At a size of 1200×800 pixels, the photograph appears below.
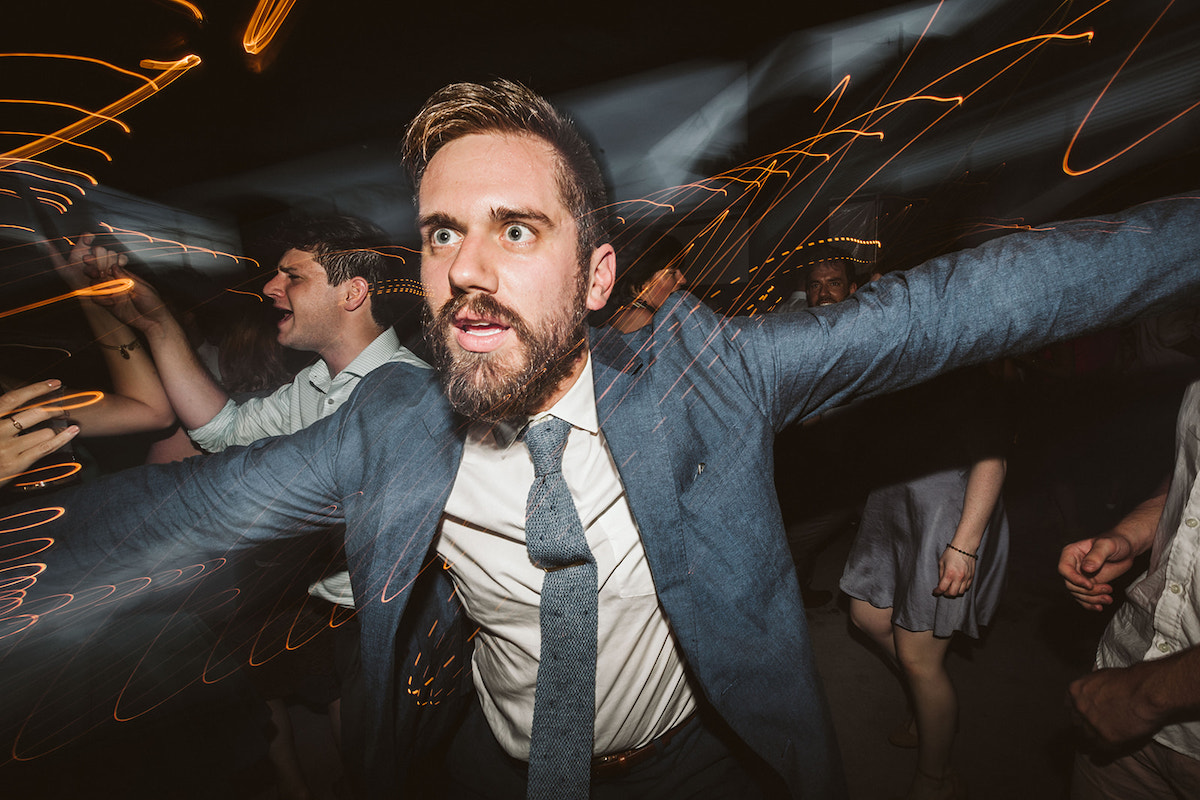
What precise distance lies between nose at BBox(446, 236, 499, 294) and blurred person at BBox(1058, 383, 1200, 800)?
1732 millimetres

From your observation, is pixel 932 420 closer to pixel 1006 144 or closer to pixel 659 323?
pixel 659 323

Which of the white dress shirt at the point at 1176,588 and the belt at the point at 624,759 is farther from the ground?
the white dress shirt at the point at 1176,588

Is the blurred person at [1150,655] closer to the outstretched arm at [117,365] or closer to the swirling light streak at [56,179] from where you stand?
the outstretched arm at [117,365]

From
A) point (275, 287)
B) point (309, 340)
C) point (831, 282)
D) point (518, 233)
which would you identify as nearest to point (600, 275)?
point (518, 233)

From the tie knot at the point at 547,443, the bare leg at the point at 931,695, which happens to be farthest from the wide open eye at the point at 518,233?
the bare leg at the point at 931,695

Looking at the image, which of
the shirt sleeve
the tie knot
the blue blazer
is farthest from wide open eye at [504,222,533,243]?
the shirt sleeve

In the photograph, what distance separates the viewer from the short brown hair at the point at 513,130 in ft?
3.65

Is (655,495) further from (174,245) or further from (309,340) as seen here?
(174,245)

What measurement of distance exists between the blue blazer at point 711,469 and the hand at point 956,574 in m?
1.02

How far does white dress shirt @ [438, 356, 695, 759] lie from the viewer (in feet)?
3.92

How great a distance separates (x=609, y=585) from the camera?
1.20m

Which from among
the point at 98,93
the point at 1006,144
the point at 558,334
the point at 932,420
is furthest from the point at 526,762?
the point at 1006,144

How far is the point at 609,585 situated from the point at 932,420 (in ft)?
5.14

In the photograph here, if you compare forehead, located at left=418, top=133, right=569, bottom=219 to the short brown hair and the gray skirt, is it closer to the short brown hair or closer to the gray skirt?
the short brown hair
